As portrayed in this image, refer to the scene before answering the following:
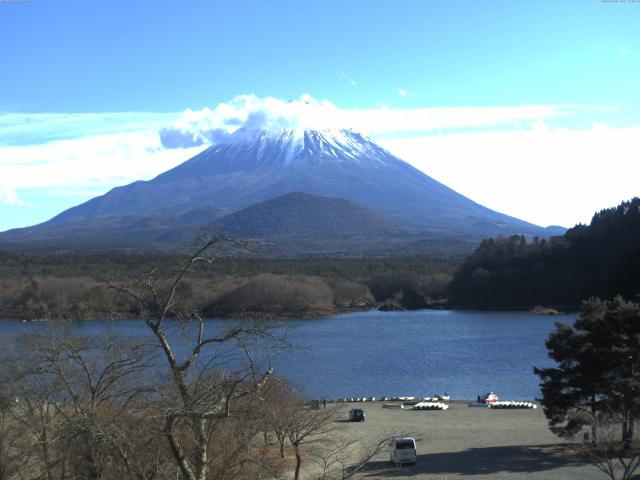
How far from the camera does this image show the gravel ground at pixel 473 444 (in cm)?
1261

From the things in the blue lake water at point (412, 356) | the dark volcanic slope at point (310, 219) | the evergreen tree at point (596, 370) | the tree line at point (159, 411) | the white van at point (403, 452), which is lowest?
the blue lake water at point (412, 356)

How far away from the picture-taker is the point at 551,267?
5006cm

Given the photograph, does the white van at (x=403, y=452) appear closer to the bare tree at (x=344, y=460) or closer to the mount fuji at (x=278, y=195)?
the bare tree at (x=344, y=460)

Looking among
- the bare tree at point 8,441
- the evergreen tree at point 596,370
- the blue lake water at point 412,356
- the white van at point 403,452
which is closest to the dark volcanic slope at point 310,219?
the blue lake water at point 412,356

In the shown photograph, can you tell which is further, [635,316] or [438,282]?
[438,282]

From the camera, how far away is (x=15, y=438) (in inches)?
318

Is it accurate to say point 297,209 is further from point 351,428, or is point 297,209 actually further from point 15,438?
point 15,438

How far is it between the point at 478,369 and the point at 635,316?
12971 mm

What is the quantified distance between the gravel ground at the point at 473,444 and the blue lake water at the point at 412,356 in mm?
2237

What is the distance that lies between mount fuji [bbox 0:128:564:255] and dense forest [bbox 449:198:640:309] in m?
42.9

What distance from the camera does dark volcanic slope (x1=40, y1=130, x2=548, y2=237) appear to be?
11869 cm

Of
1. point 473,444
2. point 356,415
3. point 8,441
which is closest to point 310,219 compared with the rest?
point 356,415

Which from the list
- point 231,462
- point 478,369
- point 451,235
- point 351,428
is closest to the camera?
point 231,462

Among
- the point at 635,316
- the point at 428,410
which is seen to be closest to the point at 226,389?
the point at 635,316
